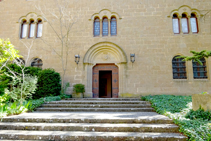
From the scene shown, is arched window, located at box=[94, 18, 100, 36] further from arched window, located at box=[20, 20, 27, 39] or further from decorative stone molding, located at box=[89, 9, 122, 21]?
arched window, located at box=[20, 20, 27, 39]

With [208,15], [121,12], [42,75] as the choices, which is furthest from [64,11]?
[208,15]

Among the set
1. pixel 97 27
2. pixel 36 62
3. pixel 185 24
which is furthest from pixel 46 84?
pixel 185 24

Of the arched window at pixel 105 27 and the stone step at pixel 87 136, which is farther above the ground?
the arched window at pixel 105 27

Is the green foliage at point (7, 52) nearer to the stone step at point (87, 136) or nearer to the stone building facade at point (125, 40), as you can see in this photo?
the stone building facade at point (125, 40)

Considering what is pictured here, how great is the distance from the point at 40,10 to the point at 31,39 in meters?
2.22

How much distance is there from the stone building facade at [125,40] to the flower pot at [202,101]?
12.9 ft

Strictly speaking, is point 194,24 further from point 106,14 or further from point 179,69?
point 106,14

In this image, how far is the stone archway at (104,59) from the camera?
9.05m

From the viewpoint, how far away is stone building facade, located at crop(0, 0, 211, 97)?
884 cm

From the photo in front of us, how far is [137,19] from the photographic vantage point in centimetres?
956

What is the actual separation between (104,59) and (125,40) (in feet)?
6.49

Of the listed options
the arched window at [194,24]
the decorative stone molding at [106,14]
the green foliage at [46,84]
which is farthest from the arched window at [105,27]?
the arched window at [194,24]

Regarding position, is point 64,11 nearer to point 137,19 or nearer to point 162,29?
point 137,19

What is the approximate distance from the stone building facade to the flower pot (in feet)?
12.9
